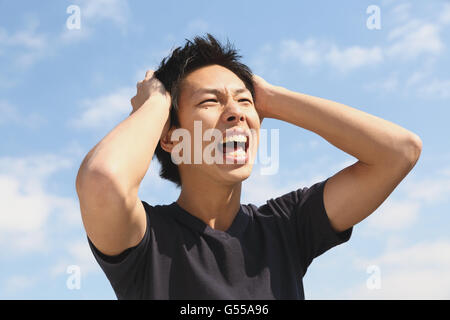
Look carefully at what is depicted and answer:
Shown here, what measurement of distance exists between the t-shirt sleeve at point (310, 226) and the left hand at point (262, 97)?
624 mm

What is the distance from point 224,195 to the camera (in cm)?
317

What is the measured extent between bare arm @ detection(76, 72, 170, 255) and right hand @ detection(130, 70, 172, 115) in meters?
0.38

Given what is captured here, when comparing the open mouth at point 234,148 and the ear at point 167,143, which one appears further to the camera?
the ear at point 167,143

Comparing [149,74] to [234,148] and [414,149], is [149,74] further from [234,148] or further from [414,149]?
[414,149]

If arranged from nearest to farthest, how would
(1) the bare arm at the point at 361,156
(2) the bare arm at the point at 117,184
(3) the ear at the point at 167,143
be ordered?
(2) the bare arm at the point at 117,184
(1) the bare arm at the point at 361,156
(3) the ear at the point at 167,143

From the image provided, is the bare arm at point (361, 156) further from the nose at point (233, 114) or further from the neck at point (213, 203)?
the neck at point (213, 203)

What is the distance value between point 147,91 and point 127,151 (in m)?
0.77

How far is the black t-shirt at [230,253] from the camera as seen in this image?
2713 mm

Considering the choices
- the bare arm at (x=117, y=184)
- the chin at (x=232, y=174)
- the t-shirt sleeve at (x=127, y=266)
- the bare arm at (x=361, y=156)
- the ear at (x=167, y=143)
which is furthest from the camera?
the ear at (x=167, y=143)

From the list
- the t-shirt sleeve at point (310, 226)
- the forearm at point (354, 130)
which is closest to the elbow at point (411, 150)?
the forearm at point (354, 130)

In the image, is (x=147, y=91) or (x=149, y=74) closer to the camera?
(x=147, y=91)

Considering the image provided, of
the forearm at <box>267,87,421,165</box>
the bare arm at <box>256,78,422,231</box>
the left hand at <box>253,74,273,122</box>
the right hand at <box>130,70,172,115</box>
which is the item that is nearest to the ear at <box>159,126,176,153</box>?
the right hand at <box>130,70,172,115</box>

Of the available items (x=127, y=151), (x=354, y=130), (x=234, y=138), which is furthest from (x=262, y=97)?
(x=127, y=151)
